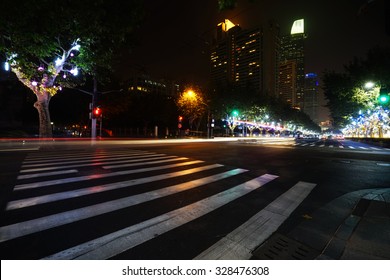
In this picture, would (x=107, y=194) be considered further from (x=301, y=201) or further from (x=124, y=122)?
(x=124, y=122)

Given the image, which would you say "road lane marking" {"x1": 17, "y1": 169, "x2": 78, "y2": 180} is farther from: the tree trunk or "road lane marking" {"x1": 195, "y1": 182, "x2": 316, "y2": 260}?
the tree trunk

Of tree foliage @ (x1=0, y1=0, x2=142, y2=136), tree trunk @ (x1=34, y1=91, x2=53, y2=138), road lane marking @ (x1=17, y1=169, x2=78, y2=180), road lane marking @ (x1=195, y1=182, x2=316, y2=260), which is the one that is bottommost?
road lane marking @ (x1=195, y1=182, x2=316, y2=260)

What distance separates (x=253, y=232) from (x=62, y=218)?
3.29 metres

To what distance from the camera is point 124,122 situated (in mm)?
63062

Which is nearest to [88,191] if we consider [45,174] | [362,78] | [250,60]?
[45,174]

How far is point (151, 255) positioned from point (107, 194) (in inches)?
115

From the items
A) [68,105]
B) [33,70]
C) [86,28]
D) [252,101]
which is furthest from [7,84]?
[252,101]

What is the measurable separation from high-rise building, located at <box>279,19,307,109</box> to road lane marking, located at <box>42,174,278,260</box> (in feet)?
542

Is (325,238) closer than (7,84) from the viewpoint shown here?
Yes

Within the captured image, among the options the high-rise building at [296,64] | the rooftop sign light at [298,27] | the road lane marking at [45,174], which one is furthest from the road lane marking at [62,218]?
the rooftop sign light at [298,27]

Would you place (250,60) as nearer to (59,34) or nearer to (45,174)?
(59,34)

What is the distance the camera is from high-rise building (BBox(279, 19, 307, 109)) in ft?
556

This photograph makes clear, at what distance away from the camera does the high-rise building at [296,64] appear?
170 meters

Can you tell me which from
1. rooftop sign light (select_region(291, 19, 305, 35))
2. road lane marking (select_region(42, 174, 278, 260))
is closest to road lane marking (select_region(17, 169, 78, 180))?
road lane marking (select_region(42, 174, 278, 260))
